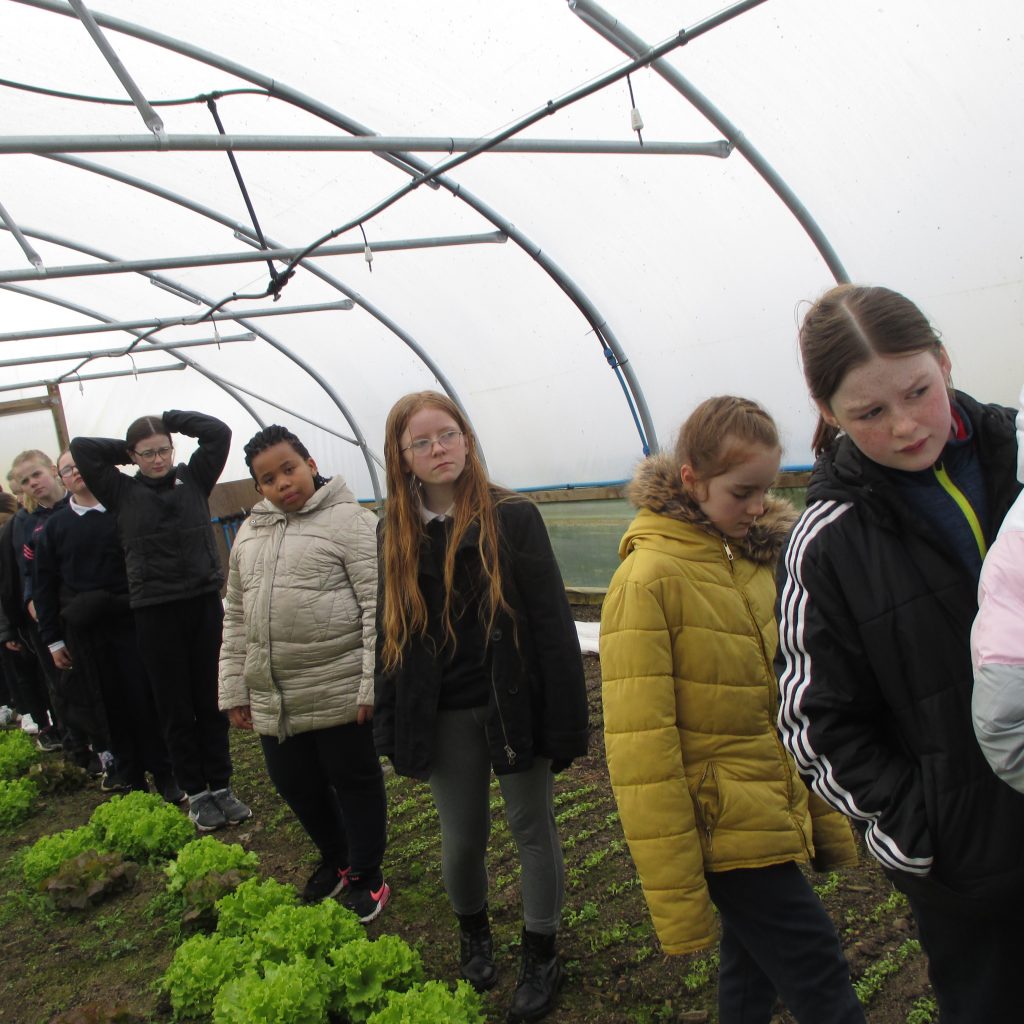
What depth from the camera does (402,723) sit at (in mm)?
2514

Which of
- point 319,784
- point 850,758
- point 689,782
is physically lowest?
point 319,784

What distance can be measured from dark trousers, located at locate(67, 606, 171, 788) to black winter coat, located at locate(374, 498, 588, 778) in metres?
3.00

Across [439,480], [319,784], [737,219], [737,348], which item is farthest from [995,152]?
[319,784]

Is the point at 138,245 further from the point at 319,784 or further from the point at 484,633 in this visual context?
the point at 484,633

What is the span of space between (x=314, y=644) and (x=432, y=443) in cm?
116

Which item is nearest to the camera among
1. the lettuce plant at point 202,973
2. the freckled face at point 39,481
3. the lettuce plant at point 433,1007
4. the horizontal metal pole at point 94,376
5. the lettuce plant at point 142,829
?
the lettuce plant at point 433,1007

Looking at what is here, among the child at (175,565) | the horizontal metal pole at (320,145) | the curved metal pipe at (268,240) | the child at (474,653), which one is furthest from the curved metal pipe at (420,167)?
the child at (474,653)

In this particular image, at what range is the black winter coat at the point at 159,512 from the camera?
4.39m

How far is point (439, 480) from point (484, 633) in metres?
0.47

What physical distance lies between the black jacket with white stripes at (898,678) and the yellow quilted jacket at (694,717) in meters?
0.40

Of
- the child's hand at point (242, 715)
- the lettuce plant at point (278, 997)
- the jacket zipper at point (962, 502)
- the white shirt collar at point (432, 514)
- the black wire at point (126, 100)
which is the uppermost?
the black wire at point (126, 100)

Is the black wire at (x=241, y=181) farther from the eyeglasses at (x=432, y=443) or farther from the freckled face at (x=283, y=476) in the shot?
the eyeglasses at (x=432, y=443)

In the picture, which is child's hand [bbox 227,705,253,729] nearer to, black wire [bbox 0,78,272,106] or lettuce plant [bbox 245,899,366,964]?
lettuce plant [bbox 245,899,366,964]

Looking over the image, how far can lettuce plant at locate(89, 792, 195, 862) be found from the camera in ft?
14.3
